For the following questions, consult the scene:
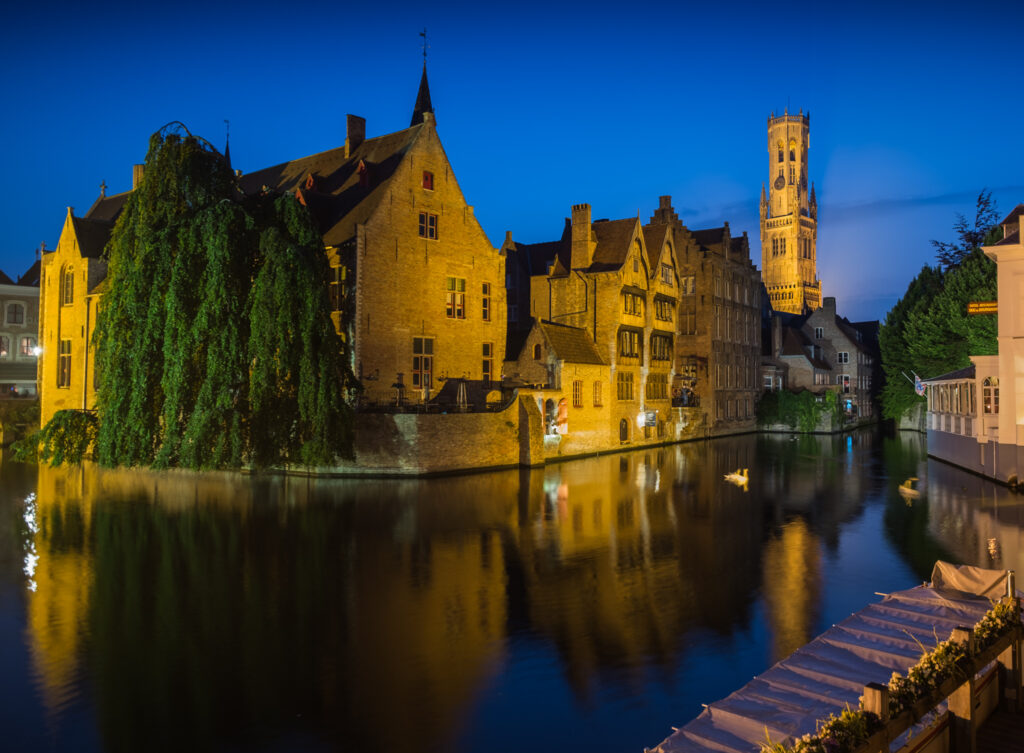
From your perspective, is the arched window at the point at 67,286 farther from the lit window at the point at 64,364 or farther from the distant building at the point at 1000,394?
the distant building at the point at 1000,394

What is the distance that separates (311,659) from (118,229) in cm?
2512

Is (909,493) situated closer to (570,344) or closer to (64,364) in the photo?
(570,344)

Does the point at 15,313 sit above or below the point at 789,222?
below

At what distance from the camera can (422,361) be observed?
38719 millimetres

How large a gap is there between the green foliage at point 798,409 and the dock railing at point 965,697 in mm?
64055

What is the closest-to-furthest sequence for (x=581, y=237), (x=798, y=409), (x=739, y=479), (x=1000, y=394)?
1. (x=1000, y=394)
2. (x=739, y=479)
3. (x=581, y=237)
4. (x=798, y=409)

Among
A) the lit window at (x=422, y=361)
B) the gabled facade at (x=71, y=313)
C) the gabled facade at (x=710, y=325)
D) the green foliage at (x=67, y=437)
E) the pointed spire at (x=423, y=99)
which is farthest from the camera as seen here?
the gabled facade at (x=710, y=325)

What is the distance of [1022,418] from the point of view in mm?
29859

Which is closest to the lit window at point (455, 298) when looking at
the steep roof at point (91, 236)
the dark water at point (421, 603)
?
the dark water at point (421, 603)

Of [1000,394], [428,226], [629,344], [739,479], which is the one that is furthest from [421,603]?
[629,344]

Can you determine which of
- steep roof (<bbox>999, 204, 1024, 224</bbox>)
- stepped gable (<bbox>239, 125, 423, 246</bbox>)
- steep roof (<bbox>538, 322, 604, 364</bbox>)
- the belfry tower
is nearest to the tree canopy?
steep roof (<bbox>999, 204, 1024, 224</bbox>)

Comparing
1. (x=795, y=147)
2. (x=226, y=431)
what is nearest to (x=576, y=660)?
(x=226, y=431)

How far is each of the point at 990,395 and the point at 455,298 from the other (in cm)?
2693

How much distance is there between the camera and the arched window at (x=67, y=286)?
45875mm
